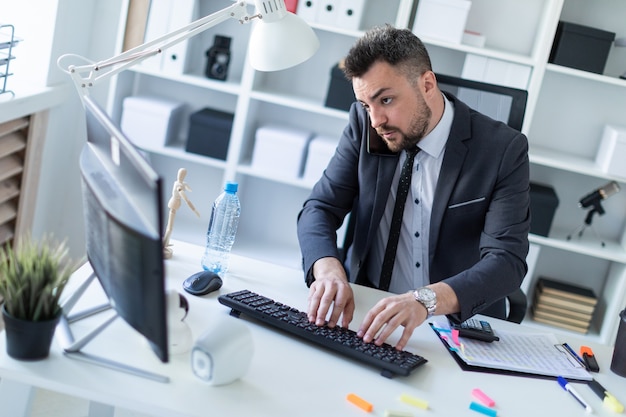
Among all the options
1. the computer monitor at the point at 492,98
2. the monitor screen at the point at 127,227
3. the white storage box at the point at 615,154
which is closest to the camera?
the monitor screen at the point at 127,227

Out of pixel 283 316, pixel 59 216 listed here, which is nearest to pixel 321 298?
pixel 283 316

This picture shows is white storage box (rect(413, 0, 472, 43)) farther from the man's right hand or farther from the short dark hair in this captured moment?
the man's right hand

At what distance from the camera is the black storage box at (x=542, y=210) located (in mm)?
3291

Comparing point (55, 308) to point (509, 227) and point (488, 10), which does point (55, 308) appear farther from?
point (488, 10)

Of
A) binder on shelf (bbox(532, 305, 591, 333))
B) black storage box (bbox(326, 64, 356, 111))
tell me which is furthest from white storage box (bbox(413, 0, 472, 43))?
binder on shelf (bbox(532, 305, 591, 333))

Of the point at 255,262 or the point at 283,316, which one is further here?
the point at 255,262

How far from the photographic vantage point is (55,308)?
142 centimetres

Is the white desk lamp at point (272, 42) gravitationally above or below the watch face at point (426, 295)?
above

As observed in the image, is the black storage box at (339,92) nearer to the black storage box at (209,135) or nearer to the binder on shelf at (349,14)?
the binder on shelf at (349,14)

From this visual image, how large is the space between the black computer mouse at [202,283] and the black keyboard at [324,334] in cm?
5

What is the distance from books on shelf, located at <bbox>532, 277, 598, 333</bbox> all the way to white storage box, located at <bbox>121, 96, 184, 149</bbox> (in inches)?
68.7

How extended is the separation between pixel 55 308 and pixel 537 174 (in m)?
2.60

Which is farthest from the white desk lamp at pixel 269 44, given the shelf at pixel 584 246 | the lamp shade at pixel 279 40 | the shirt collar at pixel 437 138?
the shelf at pixel 584 246

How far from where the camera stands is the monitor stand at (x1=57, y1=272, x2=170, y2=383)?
142 cm
